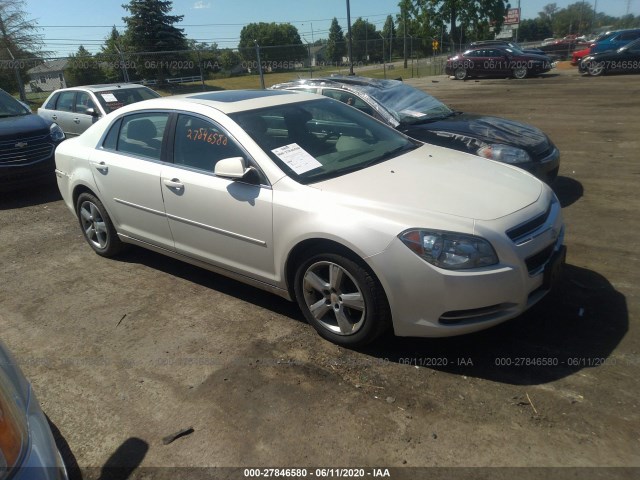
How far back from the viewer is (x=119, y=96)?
32.6 feet

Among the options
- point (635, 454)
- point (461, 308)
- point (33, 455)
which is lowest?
point (635, 454)

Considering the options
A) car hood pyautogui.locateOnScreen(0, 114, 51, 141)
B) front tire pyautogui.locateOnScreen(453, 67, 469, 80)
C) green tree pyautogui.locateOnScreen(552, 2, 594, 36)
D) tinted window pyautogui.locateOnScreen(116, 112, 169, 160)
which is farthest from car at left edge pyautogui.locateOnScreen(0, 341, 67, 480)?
green tree pyautogui.locateOnScreen(552, 2, 594, 36)

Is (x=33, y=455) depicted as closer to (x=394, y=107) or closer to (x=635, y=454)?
(x=635, y=454)

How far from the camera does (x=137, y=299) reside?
4262 mm

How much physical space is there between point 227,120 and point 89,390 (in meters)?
2.06

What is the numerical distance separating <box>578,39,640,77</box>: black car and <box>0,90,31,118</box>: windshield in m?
21.9

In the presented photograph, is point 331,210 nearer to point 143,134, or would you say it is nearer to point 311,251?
point 311,251

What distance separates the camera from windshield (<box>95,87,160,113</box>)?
9.67 m

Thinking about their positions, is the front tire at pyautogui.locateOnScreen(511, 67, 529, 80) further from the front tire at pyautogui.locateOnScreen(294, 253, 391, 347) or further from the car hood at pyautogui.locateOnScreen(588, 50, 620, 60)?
the front tire at pyautogui.locateOnScreen(294, 253, 391, 347)

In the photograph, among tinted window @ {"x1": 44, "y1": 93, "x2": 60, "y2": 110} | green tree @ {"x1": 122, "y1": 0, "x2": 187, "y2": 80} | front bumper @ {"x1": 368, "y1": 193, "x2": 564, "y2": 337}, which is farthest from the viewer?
green tree @ {"x1": 122, "y1": 0, "x2": 187, "y2": 80}

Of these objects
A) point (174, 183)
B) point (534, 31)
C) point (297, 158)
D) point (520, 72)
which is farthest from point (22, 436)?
point (534, 31)

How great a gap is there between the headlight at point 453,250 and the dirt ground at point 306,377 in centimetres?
69

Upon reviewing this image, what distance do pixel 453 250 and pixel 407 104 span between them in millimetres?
4416

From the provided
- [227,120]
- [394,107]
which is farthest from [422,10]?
[227,120]
